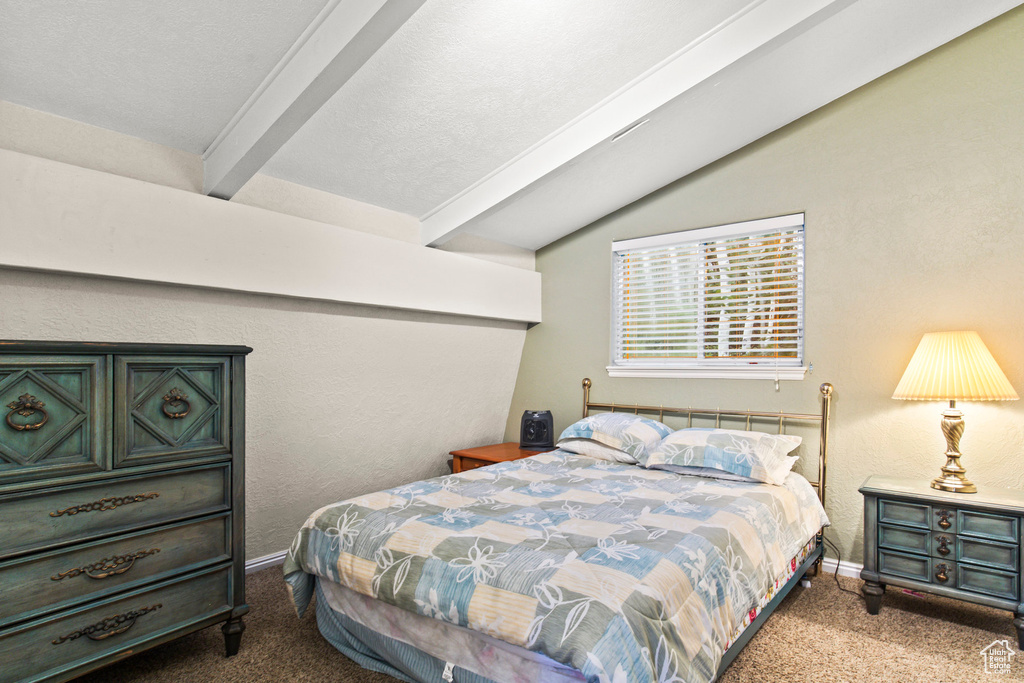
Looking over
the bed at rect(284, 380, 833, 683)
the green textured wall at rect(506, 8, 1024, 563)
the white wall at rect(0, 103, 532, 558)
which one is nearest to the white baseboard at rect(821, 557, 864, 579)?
the green textured wall at rect(506, 8, 1024, 563)

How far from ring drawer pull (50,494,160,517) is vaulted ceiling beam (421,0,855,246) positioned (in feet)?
6.78

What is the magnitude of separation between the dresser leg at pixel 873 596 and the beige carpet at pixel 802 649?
0.12 ft

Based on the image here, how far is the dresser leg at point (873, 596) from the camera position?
2566mm

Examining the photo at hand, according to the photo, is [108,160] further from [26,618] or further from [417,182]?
[26,618]

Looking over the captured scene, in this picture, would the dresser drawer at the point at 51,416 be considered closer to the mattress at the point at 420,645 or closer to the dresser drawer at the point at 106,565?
the dresser drawer at the point at 106,565

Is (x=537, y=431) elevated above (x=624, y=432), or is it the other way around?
(x=624, y=432)

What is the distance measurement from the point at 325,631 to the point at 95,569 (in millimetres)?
868

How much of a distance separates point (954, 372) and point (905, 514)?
691mm

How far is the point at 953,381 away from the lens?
252cm

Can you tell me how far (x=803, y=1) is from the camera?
2.21 metres

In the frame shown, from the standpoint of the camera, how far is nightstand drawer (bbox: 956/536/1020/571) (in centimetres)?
229

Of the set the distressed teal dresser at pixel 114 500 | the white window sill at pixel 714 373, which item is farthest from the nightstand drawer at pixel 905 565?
the distressed teal dresser at pixel 114 500

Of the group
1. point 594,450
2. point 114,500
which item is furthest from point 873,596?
point 114,500

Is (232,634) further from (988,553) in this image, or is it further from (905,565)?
(988,553)
